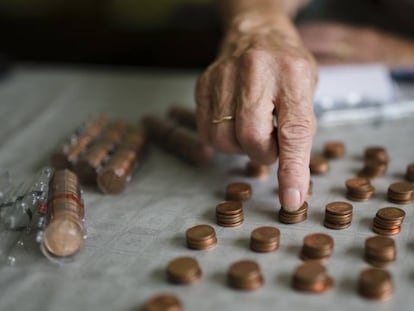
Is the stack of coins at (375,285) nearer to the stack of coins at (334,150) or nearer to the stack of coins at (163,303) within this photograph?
the stack of coins at (163,303)

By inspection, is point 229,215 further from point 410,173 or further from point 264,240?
point 410,173

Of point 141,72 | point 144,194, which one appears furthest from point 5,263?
point 141,72

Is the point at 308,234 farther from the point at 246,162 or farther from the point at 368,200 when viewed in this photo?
the point at 246,162

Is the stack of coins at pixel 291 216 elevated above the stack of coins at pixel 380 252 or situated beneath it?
situated beneath

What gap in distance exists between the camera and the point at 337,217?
118cm

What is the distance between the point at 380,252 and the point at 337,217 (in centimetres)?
16

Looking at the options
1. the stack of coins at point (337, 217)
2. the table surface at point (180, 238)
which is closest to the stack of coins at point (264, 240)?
the table surface at point (180, 238)

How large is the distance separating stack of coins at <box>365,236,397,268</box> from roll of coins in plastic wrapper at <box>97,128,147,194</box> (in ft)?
2.07

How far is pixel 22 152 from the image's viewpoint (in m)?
1.71

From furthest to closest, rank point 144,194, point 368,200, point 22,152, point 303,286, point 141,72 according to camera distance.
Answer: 1. point 141,72
2. point 22,152
3. point 144,194
4. point 368,200
5. point 303,286

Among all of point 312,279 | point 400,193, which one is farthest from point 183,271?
point 400,193

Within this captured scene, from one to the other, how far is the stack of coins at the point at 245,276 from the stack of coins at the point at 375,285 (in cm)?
17

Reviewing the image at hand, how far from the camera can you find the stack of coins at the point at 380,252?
1.03 m

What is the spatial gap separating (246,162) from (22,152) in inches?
26.6
